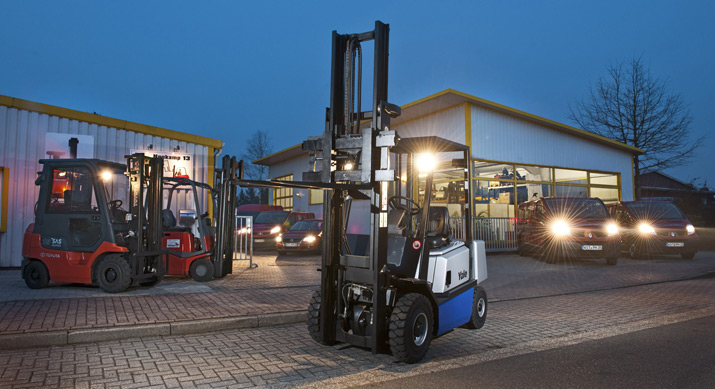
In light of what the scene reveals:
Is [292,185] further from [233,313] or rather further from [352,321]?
[233,313]

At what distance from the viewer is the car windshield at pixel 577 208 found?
14.9m

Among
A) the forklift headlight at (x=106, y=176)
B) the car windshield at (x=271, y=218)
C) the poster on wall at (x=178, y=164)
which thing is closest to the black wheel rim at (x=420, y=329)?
the forklift headlight at (x=106, y=176)

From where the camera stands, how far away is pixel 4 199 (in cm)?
1173

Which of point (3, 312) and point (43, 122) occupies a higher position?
point (43, 122)

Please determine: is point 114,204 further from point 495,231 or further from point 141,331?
point 495,231

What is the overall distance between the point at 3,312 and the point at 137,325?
7.04ft

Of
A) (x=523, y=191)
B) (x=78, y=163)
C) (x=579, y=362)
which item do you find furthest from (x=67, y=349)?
(x=523, y=191)

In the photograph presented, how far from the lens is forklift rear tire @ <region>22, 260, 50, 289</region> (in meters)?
8.71

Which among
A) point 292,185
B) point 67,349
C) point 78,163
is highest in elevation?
point 78,163

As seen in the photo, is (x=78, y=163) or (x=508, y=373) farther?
(x=78, y=163)

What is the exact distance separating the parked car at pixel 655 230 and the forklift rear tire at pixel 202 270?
14.1 meters

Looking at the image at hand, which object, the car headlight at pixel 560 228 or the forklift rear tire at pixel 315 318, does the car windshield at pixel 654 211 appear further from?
the forklift rear tire at pixel 315 318

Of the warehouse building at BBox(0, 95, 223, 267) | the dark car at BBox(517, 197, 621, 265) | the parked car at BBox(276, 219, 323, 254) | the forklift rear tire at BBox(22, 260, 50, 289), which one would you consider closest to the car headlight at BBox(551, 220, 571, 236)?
the dark car at BBox(517, 197, 621, 265)

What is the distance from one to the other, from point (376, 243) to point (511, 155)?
16.8 meters
